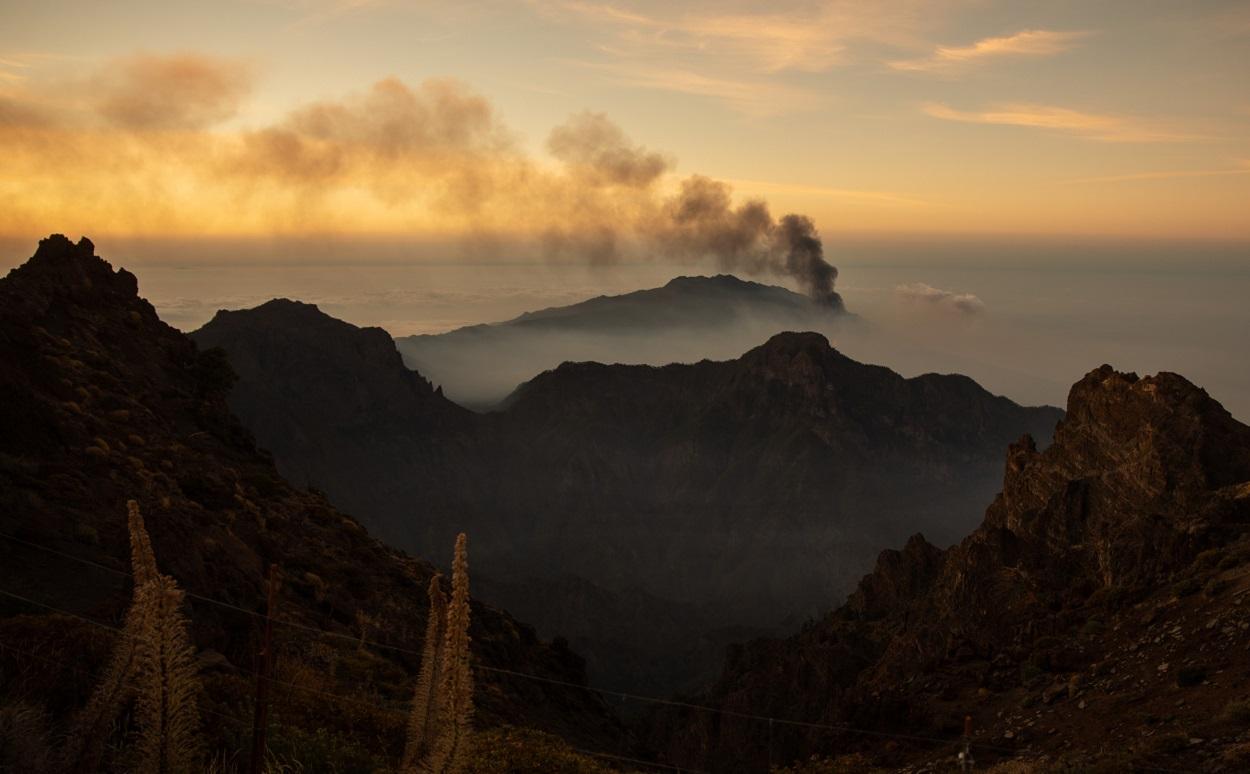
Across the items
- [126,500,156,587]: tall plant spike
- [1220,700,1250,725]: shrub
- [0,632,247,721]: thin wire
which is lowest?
[1220,700,1250,725]: shrub

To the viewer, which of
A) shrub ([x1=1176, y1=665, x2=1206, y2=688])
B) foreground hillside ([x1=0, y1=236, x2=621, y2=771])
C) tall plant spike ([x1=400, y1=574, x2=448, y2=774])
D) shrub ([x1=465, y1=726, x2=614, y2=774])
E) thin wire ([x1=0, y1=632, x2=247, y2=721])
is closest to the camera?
tall plant spike ([x1=400, y1=574, x2=448, y2=774])

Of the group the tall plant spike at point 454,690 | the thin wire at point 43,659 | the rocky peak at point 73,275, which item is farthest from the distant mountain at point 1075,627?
the rocky peak at point 73,275

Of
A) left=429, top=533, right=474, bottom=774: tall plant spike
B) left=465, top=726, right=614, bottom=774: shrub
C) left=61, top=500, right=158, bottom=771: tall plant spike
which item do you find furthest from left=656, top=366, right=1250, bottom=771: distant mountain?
left=61, top=500, right=158, bottom=771: tall plant spike

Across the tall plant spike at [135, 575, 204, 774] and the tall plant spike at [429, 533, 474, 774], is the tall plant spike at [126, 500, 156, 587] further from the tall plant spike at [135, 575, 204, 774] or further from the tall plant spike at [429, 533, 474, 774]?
the tall plant spike at [429, 533, 474, 774]

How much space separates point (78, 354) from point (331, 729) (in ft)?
139

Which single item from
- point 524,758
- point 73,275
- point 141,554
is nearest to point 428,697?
point 141,554

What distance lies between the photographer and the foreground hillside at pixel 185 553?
64.5 ft

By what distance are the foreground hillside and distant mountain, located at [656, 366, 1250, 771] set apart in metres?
17.2

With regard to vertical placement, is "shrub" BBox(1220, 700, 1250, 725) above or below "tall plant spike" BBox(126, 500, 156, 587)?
below

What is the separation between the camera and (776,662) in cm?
10050

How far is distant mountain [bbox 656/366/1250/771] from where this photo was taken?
2889 centimetres

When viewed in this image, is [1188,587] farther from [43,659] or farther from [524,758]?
[43,659]

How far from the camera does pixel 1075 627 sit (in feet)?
134

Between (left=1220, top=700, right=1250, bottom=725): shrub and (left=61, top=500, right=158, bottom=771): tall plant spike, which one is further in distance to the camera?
(left=1220, top=700, right=1250, bottom=725): shrub
